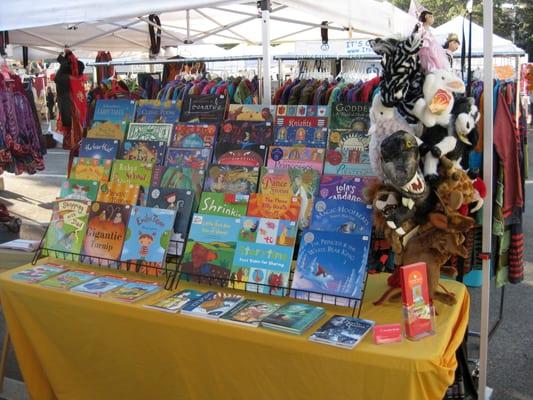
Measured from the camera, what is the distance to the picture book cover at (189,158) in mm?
2307

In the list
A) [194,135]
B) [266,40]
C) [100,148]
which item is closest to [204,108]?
[194,135]

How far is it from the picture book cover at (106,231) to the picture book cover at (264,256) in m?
0.55

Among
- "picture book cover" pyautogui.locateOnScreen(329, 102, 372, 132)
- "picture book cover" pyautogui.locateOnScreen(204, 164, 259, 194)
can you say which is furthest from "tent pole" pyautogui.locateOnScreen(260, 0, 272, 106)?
"picture book cover" pyautogui.locateOnScreen(204, 164, 259, 194)

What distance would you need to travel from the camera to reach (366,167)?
2064 mm

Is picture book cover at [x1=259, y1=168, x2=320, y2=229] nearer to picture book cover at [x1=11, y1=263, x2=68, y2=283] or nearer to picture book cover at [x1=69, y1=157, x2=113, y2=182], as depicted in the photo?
picture book cover at [x1=69, y1=157, x2=113, y2=182]

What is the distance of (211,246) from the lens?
2.04 m

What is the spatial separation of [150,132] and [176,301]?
925mm

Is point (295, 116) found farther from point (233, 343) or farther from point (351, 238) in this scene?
point (233, 343)

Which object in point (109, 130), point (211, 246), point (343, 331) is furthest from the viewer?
point (109, 130)

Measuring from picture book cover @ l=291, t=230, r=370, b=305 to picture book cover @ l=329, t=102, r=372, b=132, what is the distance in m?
0.56

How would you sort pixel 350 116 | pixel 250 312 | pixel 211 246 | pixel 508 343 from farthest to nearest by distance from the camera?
1. pixel 508 343
2. pixel 350 116
3. pixel 211 246
4. pixel 250 312

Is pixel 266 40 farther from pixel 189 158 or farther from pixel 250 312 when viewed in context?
pixel 250 312

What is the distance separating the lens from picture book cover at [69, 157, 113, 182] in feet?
7.95

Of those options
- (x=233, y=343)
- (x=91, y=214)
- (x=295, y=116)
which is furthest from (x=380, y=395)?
(x=91, y=214)
